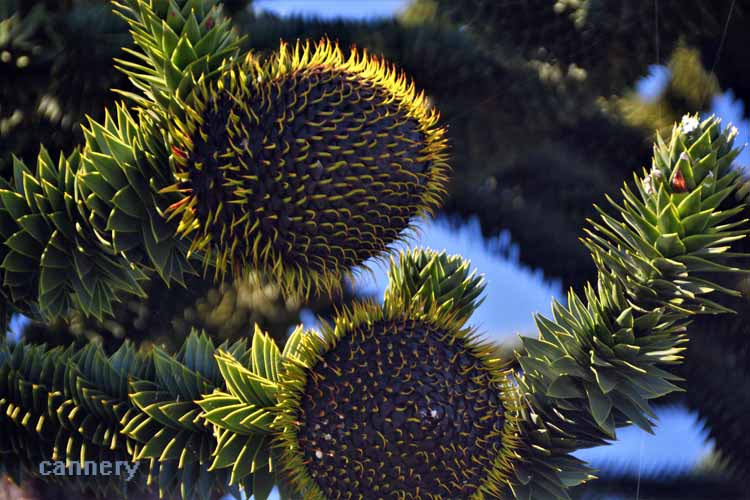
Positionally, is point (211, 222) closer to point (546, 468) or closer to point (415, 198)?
point (415, 198)

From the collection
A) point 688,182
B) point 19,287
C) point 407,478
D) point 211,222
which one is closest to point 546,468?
point 407,478

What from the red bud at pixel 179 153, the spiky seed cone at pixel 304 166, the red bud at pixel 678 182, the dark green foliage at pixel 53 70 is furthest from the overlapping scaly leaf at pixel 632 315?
the dark green foliage at pixel 53 70

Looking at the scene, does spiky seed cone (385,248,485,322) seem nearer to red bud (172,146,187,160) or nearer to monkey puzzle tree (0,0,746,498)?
monkey puzzle tree (0,0,746,498)

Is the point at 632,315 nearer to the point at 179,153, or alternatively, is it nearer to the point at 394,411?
the point at 394,411

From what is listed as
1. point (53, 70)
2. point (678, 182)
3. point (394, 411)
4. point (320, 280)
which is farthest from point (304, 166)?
point (53, 70)

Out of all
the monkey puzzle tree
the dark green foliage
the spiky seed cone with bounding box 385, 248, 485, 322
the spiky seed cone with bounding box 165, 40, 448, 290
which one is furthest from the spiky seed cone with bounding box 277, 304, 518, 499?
the dark green foliage

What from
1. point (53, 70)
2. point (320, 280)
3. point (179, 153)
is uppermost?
point (53, 70)
